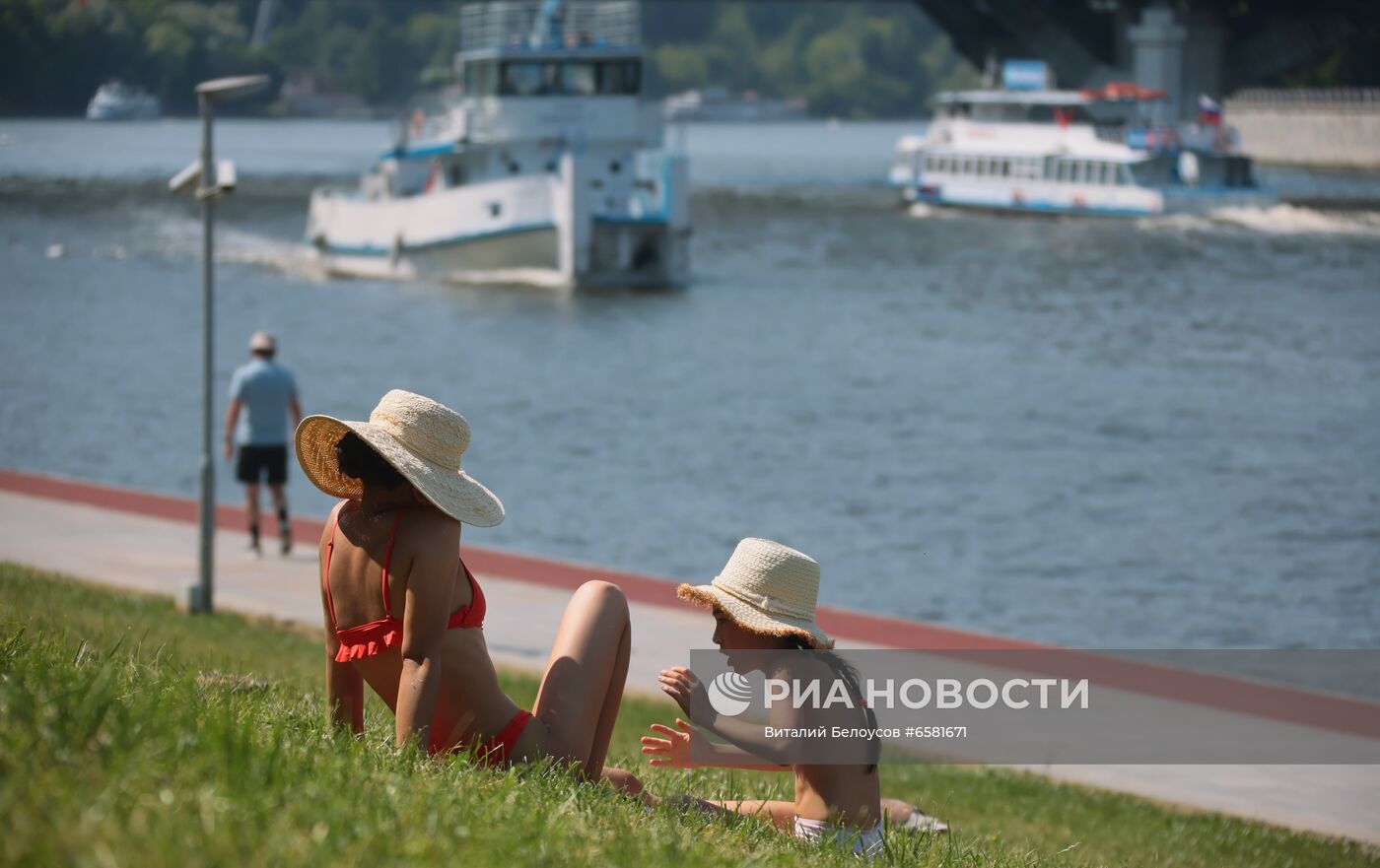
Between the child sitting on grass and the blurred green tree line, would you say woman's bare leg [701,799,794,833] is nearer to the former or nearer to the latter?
the child sitting on grass

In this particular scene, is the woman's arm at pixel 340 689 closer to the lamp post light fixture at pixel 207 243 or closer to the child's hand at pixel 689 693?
the child's hand at pixel 689 693

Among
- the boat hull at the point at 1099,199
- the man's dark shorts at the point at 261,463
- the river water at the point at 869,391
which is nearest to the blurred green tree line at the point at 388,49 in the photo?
the river water at the point at 869,391

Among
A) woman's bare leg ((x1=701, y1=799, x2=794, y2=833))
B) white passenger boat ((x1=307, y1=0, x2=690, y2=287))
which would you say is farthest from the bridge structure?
woman's bare leg ((x1=701, y1=799, x2=794, y2=833))

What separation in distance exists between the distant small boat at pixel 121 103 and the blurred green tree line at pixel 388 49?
1.71 ft

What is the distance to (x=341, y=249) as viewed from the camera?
46031mm

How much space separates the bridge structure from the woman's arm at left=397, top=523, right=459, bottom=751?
70578 millimetres

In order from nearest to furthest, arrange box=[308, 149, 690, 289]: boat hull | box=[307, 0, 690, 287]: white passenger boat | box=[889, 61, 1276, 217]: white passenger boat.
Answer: box=[308, 149, 690, 289]: boat hull, box=[307, 0, 690, 287]: white passenger boat, box=[889, 61, 1276, 217]: white passenger boat

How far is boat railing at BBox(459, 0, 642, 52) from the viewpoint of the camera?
41094 millimetres

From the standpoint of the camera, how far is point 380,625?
437cm

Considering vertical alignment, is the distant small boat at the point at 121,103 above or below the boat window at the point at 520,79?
below

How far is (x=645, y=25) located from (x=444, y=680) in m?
93.9

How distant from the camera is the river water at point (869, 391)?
17281mm

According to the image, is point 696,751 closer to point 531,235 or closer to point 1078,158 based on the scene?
point 531,235

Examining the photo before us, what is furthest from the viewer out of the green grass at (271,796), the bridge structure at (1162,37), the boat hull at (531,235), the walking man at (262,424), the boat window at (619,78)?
the bridge structure at (1162,37)
